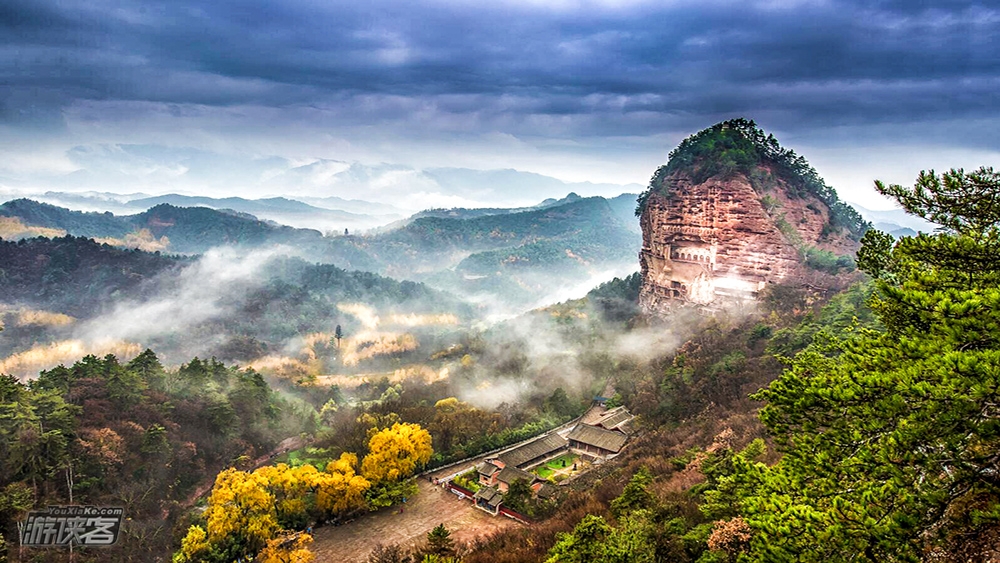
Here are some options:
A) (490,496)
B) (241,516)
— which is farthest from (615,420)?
(241,516)

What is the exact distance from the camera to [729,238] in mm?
45438

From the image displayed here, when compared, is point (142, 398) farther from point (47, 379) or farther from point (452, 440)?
point (452, 440)

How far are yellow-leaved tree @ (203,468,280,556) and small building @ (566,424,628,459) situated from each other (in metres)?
17.1

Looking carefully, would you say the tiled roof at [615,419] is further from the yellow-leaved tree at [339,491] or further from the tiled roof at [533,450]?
the yellow-leaved tree at [339,491]

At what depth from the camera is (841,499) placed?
6055 mm

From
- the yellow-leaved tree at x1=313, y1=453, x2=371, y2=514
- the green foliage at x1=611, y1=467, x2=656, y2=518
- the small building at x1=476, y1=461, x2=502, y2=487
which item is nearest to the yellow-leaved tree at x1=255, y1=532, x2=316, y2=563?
the yellow-leaved tree at x1=313, y1=453, x2=371, y2=514

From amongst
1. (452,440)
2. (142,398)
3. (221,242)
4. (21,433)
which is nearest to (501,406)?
(452,440)

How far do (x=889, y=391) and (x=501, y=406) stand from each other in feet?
115

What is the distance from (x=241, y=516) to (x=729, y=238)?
1550 inches

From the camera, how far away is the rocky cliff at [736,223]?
4441 centimetres

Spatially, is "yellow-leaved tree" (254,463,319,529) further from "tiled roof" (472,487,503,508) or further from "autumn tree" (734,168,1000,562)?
"autumn tree" (734,168,1000,562)

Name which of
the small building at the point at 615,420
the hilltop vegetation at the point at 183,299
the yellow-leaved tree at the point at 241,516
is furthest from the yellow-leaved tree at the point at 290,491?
the hilltop vegetation at the point at 183,299

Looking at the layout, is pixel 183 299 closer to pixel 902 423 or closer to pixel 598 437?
pixel 598 437

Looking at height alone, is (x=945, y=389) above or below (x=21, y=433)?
above
